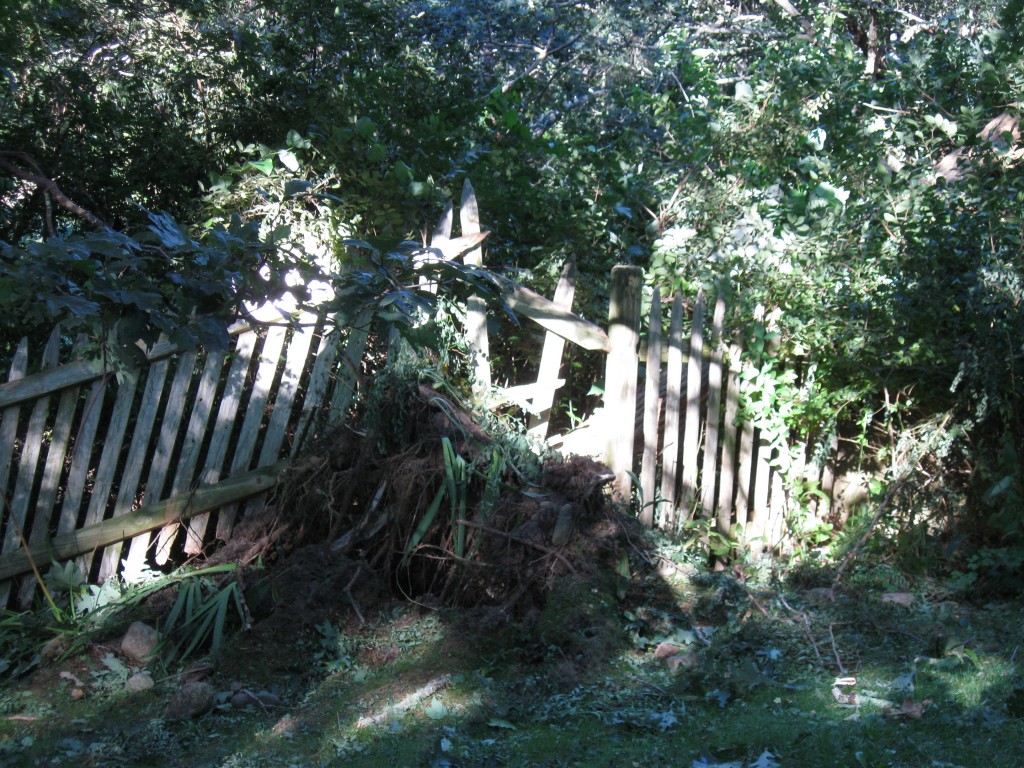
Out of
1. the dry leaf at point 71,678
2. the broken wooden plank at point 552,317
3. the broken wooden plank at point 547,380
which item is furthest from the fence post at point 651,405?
the dry leaf at point 71,678

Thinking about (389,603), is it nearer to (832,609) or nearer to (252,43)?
(832,609)

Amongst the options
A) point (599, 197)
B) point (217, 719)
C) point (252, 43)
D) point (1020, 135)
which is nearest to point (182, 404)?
point (217, 719)

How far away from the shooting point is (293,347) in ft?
16.8

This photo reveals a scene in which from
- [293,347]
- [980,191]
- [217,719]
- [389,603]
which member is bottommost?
[217,719]

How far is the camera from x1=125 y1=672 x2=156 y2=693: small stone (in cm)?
392

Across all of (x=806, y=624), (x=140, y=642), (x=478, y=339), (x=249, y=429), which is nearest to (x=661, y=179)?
(x=478, y=339)

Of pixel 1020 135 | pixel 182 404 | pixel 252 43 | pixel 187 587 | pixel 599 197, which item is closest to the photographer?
pixel 187 587

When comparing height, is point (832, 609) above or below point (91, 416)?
below

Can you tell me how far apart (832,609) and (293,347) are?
3011mm

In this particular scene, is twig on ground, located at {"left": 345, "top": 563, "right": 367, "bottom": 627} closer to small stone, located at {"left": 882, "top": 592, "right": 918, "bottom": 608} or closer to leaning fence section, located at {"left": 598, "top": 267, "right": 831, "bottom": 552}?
leaning fence section, located at {"left": 598, "top": 267, "right": 831, "bottom": 552}

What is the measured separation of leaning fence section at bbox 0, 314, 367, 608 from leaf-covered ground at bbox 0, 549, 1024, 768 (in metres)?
0.64

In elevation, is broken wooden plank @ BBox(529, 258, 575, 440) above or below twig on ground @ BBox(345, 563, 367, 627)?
above

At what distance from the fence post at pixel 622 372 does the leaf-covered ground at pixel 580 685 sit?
66cm

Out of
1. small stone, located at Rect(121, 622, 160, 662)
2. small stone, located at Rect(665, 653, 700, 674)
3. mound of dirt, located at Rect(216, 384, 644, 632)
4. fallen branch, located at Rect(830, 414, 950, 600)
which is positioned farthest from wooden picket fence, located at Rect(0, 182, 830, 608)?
small stone, located at Rect(665, 653, 700, 674)
